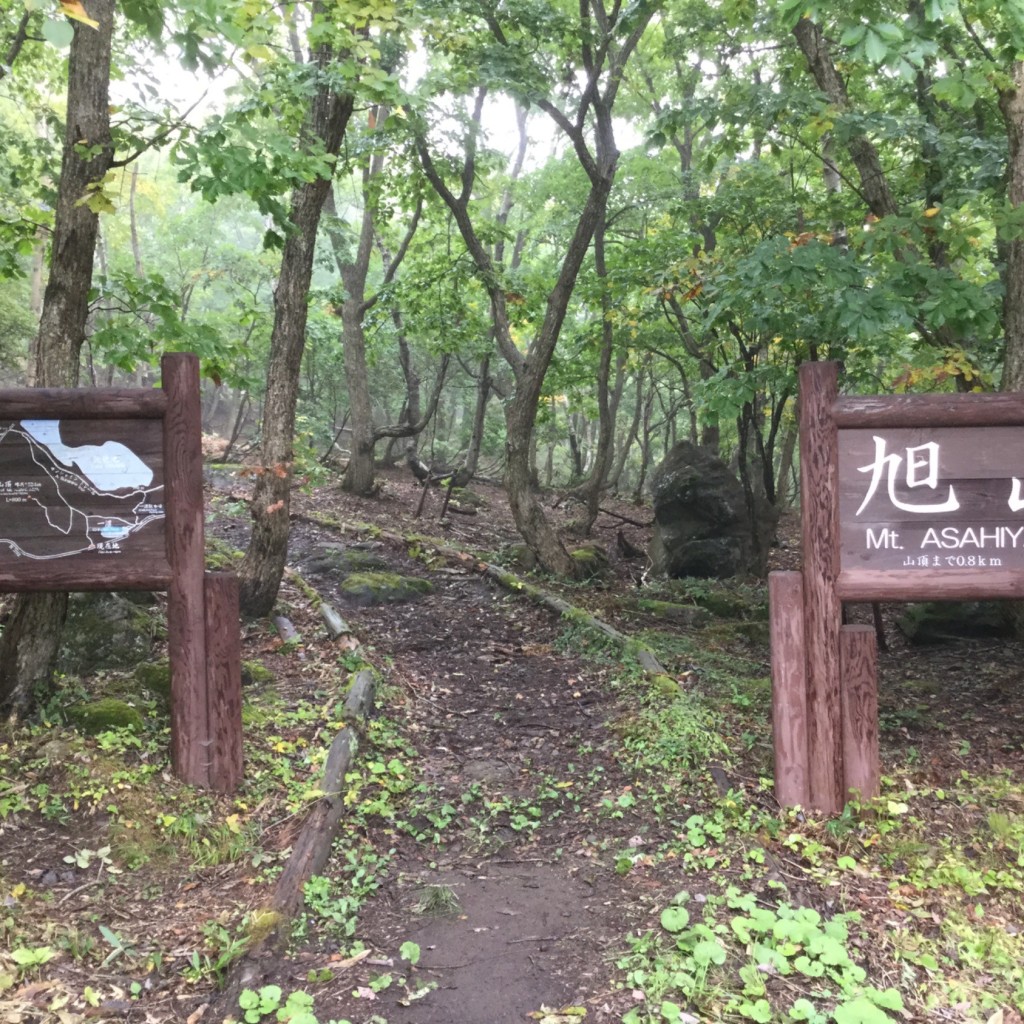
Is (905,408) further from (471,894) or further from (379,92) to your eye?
(379,92)

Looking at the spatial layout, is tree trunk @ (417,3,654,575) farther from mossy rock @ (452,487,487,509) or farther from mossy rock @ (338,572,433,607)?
mossy rock @ (452,487,487,509)

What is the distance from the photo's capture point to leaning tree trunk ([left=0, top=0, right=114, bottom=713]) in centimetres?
445

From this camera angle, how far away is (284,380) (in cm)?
685

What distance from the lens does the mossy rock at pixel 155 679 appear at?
4.98m

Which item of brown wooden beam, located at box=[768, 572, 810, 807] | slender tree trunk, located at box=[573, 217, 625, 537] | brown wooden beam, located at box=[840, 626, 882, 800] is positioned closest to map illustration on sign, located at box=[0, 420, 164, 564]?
brown wooden beam, located at box=[768, 572, 810, 807]

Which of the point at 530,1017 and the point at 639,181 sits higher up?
the point at 639,181

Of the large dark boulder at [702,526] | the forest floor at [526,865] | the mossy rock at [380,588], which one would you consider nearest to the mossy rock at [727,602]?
the large dark boulder at [702,526]

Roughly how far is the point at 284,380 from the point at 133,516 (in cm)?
310

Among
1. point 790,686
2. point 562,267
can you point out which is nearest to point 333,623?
point 790,686

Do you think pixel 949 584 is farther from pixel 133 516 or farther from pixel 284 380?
pixel 284 380

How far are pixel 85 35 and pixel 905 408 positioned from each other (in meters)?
5.01

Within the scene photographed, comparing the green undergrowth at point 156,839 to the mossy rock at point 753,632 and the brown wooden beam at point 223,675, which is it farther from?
the mossy rock at point 753,632

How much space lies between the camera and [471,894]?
3.58 metres

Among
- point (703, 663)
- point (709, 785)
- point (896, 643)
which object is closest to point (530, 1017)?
point (709, 785)
